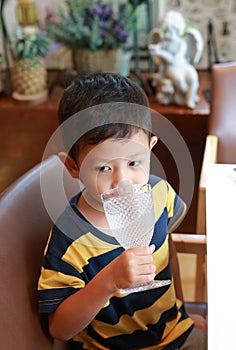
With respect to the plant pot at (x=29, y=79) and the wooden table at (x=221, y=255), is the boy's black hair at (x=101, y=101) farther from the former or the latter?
the plant pot at (x=29, y=79)

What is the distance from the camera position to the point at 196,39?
1.81 meters

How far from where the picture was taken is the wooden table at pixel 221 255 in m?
0.65

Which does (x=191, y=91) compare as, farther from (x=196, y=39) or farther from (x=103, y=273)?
(x=103, y=273)

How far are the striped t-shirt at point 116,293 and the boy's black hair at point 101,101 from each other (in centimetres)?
15

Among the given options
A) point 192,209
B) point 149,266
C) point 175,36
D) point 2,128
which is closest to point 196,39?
point 175,36

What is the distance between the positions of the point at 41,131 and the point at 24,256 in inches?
47.1

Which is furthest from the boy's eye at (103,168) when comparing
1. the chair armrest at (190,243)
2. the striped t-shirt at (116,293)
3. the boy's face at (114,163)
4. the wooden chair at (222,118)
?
the wooden chair at (222,118)

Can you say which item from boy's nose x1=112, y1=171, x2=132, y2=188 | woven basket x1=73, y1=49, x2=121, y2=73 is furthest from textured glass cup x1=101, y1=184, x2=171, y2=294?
woven basket x1=73, y1=49, x2=121, y2=73

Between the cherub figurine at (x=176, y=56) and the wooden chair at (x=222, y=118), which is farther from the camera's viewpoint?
the cherub figurine at (x=176, y=56)

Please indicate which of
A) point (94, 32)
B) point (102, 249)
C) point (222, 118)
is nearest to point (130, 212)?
point (102, 249)

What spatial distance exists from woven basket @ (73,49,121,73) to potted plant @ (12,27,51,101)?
15 cm

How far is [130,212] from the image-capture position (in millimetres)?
774

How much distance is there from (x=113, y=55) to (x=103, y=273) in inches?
51.9

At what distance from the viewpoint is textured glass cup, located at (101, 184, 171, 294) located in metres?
0.77
